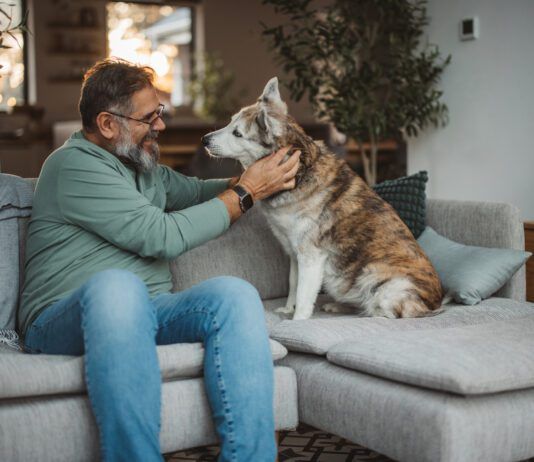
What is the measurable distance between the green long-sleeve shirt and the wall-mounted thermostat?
2.90m

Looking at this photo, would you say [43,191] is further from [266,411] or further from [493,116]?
[493,116]

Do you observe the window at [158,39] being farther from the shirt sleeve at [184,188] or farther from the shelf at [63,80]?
the shirt sleeve at [184,188]

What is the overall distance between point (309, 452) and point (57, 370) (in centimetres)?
97

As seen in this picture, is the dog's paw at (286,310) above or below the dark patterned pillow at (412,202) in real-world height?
below

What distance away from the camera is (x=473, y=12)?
4598 mm

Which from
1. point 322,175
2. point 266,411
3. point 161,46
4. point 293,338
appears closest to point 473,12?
point 322,175

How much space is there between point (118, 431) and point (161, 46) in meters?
8.74

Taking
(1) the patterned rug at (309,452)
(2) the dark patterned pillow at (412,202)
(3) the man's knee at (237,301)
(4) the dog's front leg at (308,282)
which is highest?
(2) the dark patterned pillow at (412,202)

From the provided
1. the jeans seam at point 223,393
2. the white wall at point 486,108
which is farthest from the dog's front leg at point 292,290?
the white wall at point 486,108

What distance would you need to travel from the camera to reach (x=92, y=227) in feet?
7.08

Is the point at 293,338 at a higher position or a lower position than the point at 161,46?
lower

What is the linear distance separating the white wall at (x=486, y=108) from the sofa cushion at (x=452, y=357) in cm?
236

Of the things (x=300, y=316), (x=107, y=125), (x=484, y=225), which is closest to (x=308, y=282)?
(x=300, y=316)

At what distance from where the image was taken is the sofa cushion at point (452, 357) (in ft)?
6.09
